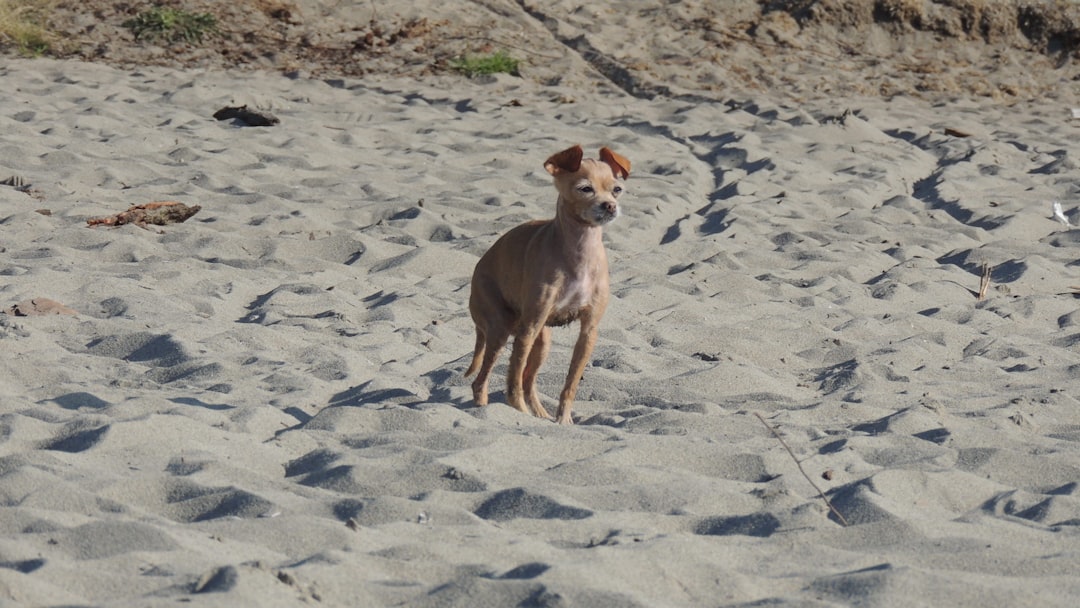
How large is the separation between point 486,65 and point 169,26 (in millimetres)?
3210

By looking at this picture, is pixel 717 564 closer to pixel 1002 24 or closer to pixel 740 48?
pixel 740 48

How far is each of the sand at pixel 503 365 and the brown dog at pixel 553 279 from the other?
225 mm

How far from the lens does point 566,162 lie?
4531mm

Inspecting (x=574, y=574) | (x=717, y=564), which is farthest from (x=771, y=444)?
(x=574, y=574)

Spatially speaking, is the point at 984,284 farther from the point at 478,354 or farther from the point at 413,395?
the point at 413,395

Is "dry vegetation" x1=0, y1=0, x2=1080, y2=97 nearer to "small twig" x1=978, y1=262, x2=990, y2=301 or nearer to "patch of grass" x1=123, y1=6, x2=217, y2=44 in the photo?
"patch of grass" x1=123, y1=6, x2=217, y2=44

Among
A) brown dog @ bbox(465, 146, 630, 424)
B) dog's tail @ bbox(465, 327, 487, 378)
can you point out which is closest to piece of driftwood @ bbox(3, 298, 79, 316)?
dog's tail @ bbox(465, 327, 487, 378)

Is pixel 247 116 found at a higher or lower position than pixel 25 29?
lower

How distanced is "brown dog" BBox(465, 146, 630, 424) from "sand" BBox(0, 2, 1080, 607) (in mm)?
225

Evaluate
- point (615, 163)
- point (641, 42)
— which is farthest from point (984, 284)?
Result: point (641, 42)

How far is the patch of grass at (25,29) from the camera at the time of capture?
12.4 meters

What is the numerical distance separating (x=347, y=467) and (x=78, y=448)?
844 mm

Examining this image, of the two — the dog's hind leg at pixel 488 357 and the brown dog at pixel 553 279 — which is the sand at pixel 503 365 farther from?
the brown dog at pixel 553 279

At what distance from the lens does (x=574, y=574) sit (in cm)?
307
